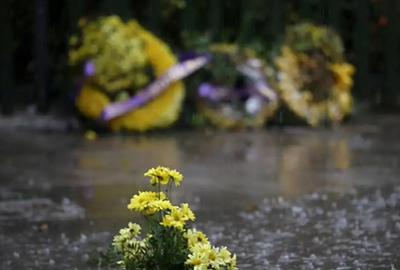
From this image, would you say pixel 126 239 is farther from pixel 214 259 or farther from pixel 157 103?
pixel 157 103

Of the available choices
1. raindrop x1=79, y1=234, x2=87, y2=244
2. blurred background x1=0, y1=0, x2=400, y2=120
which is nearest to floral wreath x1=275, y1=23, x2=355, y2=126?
blurred background x1=0, y1=0, x2=400, y2=120

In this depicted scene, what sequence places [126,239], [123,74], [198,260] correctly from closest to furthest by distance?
[198,260] < [126,239] < [123,74]

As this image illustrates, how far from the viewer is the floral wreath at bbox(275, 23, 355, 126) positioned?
30.0 ft

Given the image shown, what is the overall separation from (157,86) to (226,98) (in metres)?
0.81

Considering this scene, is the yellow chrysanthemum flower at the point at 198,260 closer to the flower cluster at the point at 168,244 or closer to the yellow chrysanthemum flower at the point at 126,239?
the flower cluster at the point at 168,244

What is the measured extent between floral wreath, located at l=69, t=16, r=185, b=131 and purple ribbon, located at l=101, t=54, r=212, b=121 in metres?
0.05

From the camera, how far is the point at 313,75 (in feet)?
31.1

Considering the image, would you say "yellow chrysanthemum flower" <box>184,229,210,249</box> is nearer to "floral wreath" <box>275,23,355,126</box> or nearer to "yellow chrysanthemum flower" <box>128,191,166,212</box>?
"yellow chrysanthemum flower" <box>128,191,166,212</box>

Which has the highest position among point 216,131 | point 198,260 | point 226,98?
point 226,98

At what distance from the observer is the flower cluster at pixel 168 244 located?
2764mm

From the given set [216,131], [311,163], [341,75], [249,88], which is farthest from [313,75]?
[311,163]

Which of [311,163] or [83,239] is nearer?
[83,239]

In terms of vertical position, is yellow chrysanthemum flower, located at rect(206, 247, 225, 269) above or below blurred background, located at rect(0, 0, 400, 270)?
below

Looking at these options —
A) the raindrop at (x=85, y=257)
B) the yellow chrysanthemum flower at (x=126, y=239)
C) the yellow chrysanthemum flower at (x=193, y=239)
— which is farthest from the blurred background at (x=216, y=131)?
the yellow chrysanthemum flower at (x=193, y=239)
